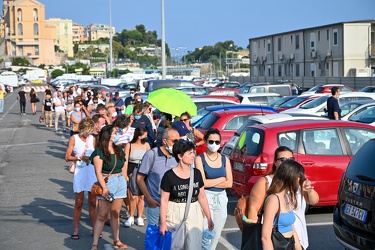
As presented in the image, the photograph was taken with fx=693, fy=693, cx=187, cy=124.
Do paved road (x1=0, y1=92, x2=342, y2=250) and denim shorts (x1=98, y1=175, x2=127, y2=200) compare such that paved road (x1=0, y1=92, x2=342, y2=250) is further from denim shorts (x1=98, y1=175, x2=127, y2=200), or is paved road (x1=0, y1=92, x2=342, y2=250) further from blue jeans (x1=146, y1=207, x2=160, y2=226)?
blue jeans (x1=146, y1=207, x2=160, y2=226)

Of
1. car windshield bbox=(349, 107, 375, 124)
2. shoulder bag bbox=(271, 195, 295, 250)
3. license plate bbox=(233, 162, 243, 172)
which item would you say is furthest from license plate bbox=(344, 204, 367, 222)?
car windshield bbox=(349, 107, 375, 124)

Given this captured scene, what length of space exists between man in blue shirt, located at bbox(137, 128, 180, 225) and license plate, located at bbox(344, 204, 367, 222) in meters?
1.95

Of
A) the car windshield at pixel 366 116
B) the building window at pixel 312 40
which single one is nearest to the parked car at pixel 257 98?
the car windshield at pixel 366 116

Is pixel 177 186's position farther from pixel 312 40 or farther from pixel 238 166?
pixel 312 40

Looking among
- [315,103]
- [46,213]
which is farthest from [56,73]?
[46,213]

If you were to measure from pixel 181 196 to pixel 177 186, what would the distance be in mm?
119

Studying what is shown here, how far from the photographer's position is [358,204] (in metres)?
7.20

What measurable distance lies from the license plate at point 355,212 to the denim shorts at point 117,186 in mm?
3029

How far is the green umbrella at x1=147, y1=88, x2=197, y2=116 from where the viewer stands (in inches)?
432

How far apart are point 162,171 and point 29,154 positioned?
1436 cm

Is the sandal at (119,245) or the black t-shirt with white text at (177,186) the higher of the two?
the black t-shirt with white text at (177,186)

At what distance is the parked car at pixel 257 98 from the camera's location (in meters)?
26.1

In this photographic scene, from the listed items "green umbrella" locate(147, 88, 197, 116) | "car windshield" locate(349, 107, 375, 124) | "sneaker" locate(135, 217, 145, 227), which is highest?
"green umbrella" locate(147, 88, 197, 116)

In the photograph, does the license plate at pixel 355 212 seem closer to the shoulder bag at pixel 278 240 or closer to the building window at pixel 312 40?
the shoulder bag at pixel 278 240
